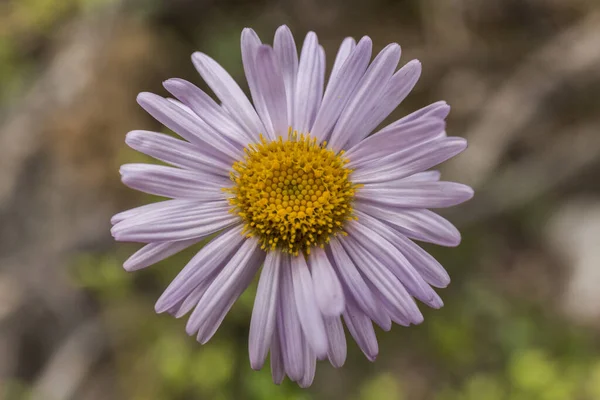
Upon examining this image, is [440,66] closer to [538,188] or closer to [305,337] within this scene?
[538,188]

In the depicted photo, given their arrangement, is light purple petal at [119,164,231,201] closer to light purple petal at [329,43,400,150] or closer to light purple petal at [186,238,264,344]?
light purple petal at [186,238,264,344]

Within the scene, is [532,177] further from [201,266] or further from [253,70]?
[201,266]

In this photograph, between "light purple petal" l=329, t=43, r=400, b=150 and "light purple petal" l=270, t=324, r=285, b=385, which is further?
"light purple petal" l=270, t=324, r=285, b=385

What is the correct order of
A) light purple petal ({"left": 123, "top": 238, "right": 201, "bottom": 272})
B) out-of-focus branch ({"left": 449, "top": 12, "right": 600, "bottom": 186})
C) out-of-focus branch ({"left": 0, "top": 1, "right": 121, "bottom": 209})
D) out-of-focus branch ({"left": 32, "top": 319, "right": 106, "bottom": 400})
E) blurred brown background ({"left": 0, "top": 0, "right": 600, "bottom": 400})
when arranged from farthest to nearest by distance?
out-of-focus branch ({"left": 0, "top": 1, "right": 121, "bottom": 209}) < out-of-focus branch ({"left": 449, "top": 12, "right": 600, "bottom": 186}) < out-of-focus branch ({"left": 32, "top": 319, "right": 106, "bottom": 400}) < blurred brown background ({"left": 0, "top": 0, "right": 600, "bottom": 400}) < light purple petal ({"left": 123, "top": 238, "right": 201, "bottom": 272})

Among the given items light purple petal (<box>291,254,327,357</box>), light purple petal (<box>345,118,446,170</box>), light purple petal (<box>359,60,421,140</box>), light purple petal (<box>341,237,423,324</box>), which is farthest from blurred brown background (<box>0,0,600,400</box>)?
light purple petal (<box>359,60,421,140</box>)

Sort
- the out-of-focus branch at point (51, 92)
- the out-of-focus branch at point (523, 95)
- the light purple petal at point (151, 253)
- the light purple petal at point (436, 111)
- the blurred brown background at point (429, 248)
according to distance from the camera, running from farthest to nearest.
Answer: the out-of-focus branch at point (51, 92) → the out-of-focus branch at point (523, 95) → the blurred brown background at point (429, 248) → the light purple petal at point (151, 253) → the light purple petal at point (436, 111)

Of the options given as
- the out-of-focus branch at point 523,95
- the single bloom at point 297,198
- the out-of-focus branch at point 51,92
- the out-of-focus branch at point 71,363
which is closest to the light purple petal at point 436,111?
the single bloom at point 297,198

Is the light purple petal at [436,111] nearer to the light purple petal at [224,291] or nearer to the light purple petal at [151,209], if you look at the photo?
the light purple petal at [224,291]

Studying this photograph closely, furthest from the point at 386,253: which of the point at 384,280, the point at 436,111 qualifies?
the point at 436,111
